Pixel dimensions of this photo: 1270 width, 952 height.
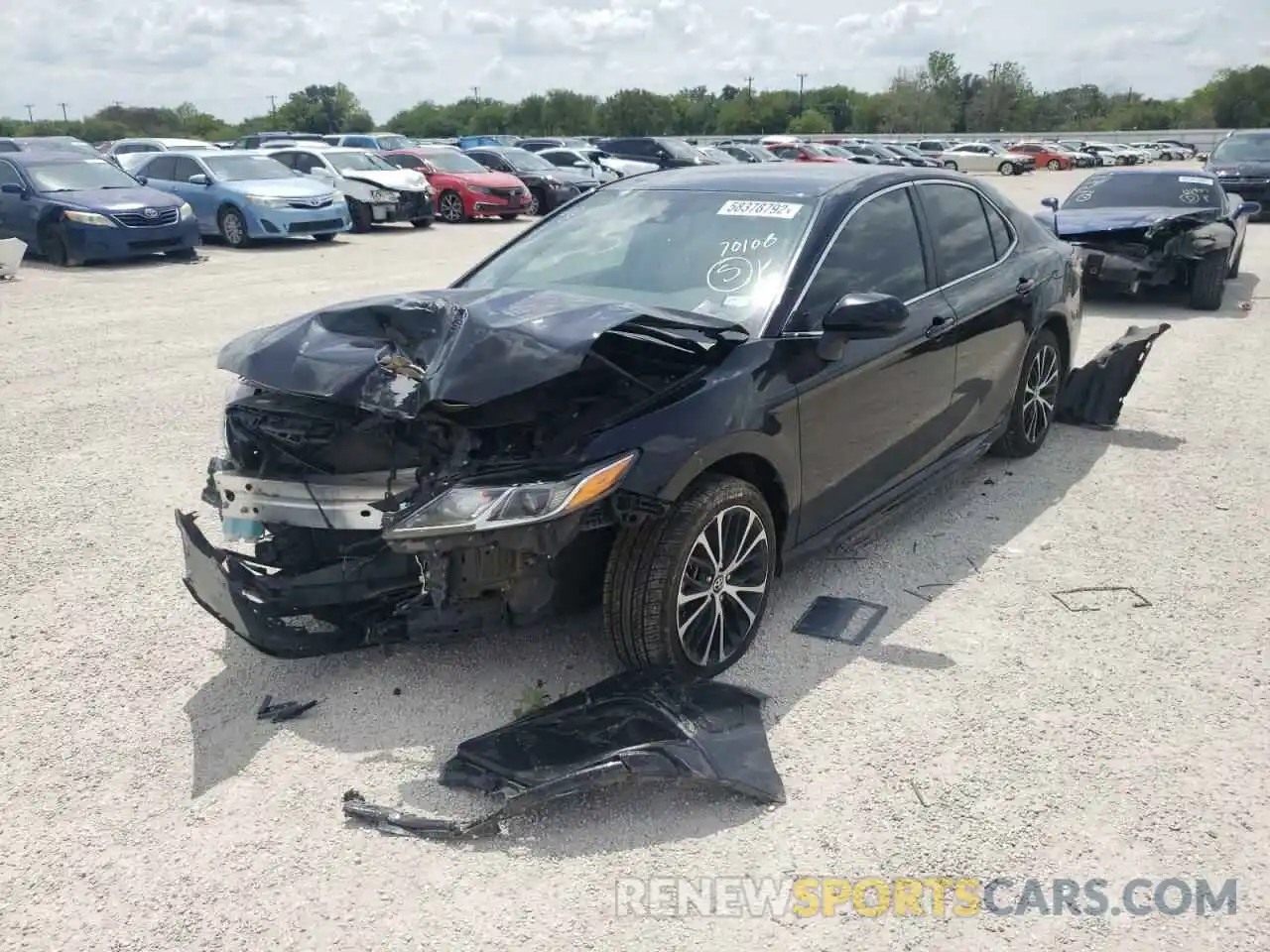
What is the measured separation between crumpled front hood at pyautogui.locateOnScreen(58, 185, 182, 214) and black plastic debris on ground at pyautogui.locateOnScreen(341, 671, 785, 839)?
46.8ft

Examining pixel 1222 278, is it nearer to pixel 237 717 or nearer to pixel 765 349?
pixel 765 349

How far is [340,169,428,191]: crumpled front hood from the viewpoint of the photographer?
794 inches

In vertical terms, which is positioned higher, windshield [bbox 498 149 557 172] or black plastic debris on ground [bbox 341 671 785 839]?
windshield [bbox 498 149 557 172]

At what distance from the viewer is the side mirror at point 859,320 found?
3.95 meters

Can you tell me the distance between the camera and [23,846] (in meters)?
2.98

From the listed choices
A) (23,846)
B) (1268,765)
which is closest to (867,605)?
(1268,765)

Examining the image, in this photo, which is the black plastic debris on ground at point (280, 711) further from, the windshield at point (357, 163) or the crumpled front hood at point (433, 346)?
the windshield at point (357, 163)

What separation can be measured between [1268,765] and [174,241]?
50.8 ft

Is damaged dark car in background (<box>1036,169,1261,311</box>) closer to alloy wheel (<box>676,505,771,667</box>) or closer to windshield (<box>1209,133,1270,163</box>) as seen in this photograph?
alloy wheel (<box>676,505,771,667</box>)

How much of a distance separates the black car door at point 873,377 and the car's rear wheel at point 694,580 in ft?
1.31

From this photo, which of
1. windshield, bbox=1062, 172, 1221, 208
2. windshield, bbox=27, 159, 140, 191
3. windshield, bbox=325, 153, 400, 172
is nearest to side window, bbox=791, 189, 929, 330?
windshield, bbox=1062, 172, 1221, 208

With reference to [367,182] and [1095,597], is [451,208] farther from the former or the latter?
[1095,597]

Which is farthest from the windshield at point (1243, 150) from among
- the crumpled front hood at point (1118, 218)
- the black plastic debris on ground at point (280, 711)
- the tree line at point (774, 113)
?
the tree line at point (774, 113)

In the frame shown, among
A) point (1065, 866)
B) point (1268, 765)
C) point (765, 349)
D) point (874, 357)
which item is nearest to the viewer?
point (1065, 866)
